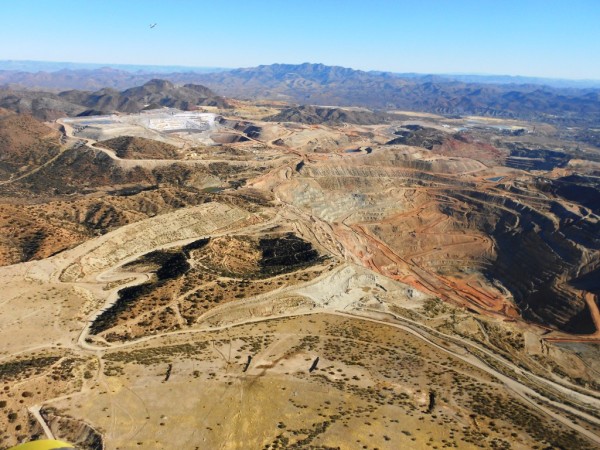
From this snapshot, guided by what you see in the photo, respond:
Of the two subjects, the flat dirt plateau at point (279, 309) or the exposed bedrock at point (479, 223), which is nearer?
the flat dirt plateau at point (279, 309)

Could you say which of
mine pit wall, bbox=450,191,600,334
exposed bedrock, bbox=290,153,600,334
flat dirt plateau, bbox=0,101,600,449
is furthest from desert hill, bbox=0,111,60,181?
mine pit wall, bbox=450,191,600,334

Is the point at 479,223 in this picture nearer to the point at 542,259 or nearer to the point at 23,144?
the point at 542,259

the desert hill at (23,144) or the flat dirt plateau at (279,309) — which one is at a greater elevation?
A: the desert hill at (23,144)

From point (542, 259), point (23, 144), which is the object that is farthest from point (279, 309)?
point (23, 144)

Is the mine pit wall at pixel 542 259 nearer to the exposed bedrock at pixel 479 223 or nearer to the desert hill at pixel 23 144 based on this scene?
the exposed bedrock at pixel 479 223

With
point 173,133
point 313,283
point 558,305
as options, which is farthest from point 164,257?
point 173,133

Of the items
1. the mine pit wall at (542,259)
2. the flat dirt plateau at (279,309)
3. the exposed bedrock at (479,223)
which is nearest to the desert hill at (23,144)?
the flat dirt plateau at (279,309)

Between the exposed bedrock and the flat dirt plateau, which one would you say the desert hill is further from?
the exposed bedrock

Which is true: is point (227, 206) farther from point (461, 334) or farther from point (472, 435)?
point (472, 435)
